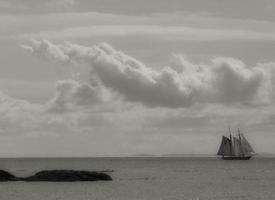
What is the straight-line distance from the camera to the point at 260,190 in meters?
101

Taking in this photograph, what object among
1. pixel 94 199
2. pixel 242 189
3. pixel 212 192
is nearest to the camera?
pixel 94 199

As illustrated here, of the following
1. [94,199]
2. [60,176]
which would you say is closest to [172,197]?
[94,199]

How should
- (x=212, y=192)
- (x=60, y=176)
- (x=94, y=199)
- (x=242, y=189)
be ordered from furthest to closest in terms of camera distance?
(x=60, y=176), (x=242, y=189), (x=212, y=192), (x=94, y=199)

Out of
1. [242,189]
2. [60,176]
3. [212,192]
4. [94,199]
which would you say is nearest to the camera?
[94,199]

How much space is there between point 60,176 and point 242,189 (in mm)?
33061

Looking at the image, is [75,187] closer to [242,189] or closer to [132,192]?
[132,192]

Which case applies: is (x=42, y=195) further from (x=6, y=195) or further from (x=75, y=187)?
(x=75, y=187)

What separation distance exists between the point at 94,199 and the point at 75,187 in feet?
64.0

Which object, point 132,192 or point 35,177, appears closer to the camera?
point 132,192

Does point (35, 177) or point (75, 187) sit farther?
point (35, 177)

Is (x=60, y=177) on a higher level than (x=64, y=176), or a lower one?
lower

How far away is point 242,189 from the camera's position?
10281cm

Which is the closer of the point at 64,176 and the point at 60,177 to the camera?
the point at 60,177

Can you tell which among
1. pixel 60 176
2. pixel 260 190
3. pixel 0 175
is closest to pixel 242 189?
pixel 260 190
